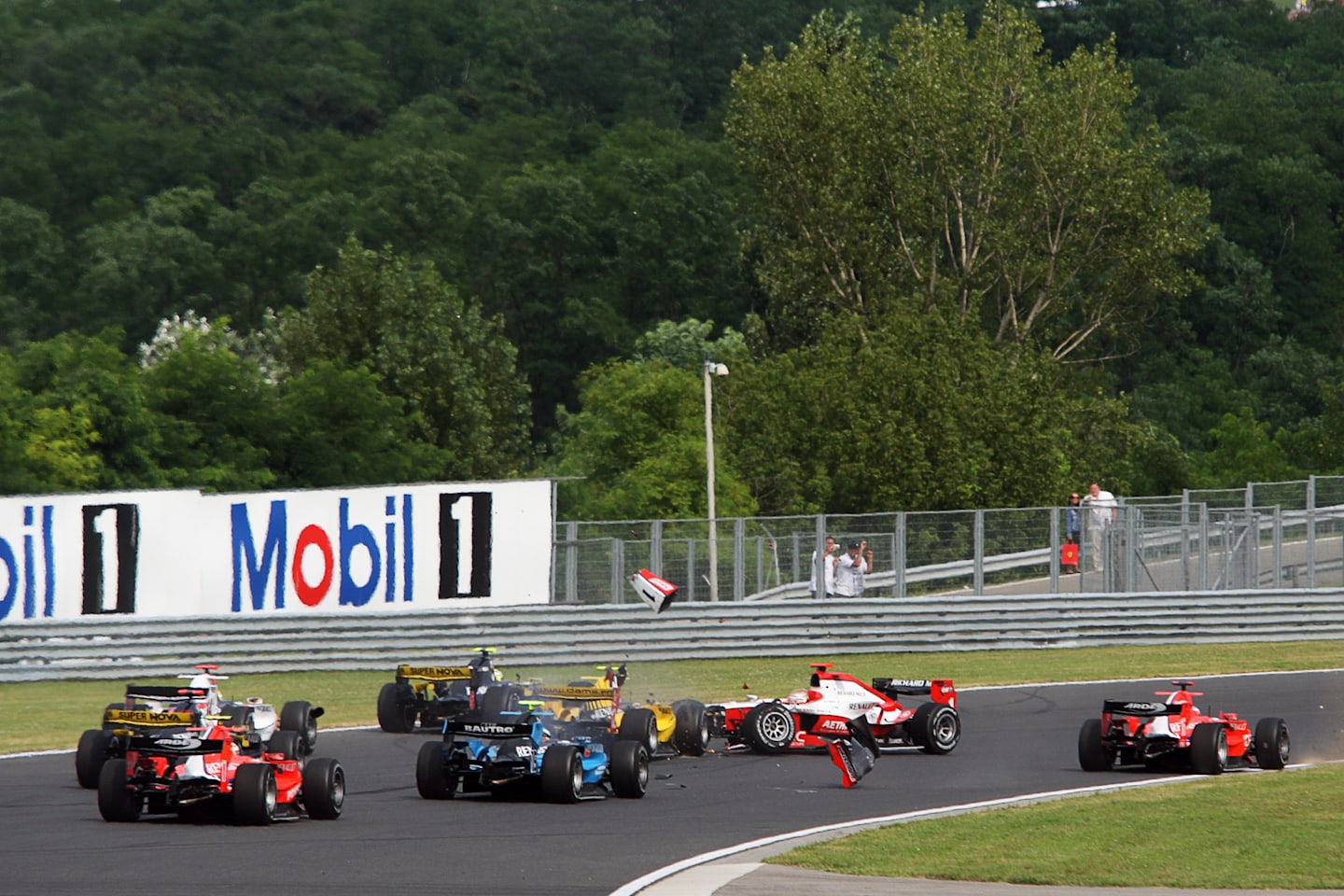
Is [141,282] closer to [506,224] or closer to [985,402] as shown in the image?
[506,224]

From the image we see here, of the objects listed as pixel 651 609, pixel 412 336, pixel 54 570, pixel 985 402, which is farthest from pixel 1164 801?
pixel 412 336

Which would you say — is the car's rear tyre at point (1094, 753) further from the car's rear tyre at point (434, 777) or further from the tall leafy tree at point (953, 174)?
the tall leafy tree at point (953, 174)

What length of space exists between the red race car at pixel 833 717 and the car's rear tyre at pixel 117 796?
6426 mm

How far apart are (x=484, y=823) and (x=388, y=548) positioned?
1453 cm

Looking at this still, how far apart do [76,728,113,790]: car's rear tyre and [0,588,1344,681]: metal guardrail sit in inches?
411

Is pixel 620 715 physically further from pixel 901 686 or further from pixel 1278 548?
pixel 1278 548

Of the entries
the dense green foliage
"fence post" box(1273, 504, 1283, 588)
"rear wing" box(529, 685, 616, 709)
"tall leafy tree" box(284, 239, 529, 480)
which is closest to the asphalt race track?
"rear wing" box(529, 685, 616, 709)

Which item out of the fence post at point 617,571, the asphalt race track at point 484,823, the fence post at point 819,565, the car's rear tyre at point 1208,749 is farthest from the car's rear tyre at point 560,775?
the fence post at point 819,565

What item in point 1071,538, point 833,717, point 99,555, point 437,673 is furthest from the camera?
point 1071,538

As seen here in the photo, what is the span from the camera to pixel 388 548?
2792cm

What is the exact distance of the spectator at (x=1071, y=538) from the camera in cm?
2908

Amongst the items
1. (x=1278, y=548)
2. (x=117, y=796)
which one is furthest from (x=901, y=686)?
(x=1278, y=548)

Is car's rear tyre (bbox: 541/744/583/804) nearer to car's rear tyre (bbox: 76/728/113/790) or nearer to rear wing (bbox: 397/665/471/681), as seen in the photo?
car's rear tyre (bbox: 76/728/113/790)

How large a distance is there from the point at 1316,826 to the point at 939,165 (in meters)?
43.8
